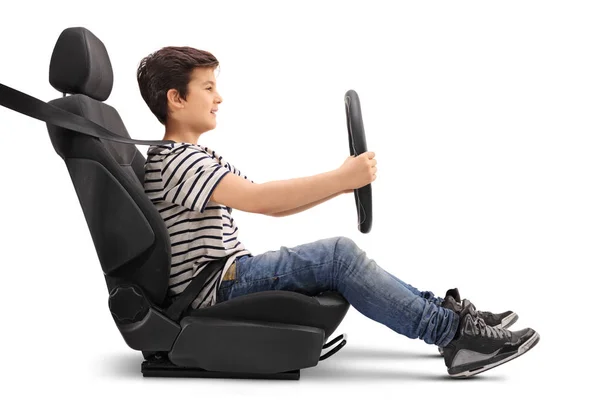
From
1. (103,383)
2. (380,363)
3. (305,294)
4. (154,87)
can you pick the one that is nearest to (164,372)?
(103,383)

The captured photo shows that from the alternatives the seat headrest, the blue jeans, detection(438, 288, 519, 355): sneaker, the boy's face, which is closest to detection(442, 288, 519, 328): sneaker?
detection(438, 288, 519, 355): sneaker

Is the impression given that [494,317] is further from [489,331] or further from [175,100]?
[175,100]

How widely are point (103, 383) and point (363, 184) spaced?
1076 mm

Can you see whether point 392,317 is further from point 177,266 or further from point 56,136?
point 56,136

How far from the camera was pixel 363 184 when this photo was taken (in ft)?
9.32

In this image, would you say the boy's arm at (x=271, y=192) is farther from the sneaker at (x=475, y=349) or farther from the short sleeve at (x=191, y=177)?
the sneaker at (x=475, y=349)

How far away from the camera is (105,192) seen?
9.47ft

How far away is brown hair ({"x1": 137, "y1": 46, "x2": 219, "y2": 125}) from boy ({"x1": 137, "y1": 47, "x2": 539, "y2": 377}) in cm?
20

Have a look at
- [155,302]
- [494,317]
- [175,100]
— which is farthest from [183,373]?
[494,317]

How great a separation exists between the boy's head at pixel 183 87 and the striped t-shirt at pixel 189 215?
142mm

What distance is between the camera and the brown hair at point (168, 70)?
3.13 meters

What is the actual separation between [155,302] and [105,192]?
415 millimetres

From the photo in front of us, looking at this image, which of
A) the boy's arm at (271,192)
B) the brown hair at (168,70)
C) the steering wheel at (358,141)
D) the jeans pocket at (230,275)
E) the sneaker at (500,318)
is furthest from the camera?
the sneaker at (500,318)

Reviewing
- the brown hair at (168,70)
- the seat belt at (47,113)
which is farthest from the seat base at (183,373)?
the brown hair at (168,70)
